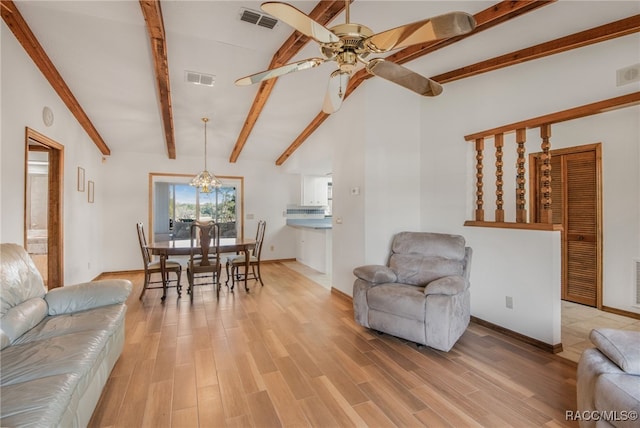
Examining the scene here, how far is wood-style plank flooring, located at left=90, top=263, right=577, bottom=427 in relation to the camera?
1.84 meters

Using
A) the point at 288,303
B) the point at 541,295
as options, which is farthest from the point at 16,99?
the point at 541,295

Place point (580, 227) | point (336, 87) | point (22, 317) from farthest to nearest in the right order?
point (580, 227) < point (336, 87) < point (22, 317)

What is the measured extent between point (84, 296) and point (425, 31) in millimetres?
3002

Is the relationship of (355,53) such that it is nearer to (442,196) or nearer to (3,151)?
(442,196)

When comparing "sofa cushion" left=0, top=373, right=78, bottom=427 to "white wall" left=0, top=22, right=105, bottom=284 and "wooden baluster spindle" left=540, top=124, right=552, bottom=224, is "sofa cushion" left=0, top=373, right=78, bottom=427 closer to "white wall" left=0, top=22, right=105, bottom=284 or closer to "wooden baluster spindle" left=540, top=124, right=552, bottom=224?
"white wall" left=0, top=22, right=105, bottom=284

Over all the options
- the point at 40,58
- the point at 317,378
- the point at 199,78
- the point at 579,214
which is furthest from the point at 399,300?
the point at 40,58

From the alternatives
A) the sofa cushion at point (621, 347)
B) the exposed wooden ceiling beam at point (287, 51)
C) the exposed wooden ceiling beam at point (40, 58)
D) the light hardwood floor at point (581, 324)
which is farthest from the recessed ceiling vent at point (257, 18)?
the light hardwood floor at point (581, 324)

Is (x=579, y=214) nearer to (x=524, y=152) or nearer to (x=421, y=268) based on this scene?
(x=524, y=152)

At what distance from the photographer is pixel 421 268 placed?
3170mm

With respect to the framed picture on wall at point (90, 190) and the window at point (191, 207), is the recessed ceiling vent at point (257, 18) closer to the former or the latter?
the framed picture on wall at point (90, 190)

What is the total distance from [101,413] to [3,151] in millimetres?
2325

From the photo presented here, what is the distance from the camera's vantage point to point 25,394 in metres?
1.30

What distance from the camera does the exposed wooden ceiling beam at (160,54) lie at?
2567 mm

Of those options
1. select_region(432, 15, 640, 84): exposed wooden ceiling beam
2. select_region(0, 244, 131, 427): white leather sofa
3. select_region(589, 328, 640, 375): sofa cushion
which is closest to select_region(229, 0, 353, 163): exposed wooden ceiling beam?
select_region(432, 15, 640, 84): exposed wooden ceiling beam
